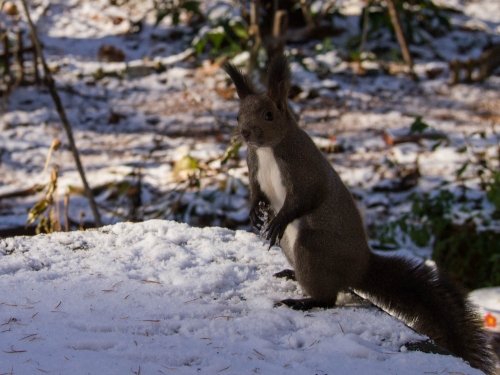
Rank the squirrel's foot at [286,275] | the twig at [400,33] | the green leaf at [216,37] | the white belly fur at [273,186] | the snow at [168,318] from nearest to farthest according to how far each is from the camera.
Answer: the snow at [168,318], the white belly fur at [273,186], the squirrel's foot at [286,275], the twig at [400,33], the green leaf at [216,37]

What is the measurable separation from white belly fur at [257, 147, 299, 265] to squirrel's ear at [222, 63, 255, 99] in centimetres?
21

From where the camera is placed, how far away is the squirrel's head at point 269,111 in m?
2.31

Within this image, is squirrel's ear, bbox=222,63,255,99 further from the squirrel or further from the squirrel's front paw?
the squirrel's front paw

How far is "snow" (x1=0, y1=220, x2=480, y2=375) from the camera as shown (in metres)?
1.74

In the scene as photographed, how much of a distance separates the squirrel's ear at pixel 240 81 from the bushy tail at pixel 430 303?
28.2 inches

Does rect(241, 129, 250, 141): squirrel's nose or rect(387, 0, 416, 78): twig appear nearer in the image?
rect(241, 129, 250, 141): squirrel's nose

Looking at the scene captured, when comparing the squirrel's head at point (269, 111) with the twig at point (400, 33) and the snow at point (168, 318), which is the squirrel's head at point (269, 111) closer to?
the snow at point (168, 318)

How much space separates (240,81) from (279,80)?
0.49 ft

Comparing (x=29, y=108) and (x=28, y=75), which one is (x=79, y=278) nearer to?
(x=29, y=108)

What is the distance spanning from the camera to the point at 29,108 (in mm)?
6379

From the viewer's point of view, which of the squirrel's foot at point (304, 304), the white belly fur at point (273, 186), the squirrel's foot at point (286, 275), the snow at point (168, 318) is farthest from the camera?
the squirrel's foot at point (286, 275)

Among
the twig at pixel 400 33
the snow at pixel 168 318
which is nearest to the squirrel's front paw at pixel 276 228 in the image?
the snow at pixel 168 318

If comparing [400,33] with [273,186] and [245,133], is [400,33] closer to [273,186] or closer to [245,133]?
[273,186]

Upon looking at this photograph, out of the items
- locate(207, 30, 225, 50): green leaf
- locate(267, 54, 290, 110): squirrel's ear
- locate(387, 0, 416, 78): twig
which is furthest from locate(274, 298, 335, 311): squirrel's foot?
locate(207, 30, 225, 50): green leaf
